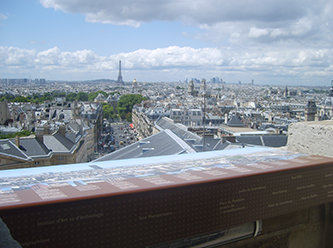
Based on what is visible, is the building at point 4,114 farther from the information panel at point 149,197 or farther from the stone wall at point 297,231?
the stone wall at point 297,231

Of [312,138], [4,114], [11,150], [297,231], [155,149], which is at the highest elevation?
[312,138]

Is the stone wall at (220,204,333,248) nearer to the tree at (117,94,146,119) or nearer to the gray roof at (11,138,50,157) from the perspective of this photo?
the gray roof at (11,138,50,157)

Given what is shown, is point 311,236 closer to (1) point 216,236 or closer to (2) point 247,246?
(2) point 247,246

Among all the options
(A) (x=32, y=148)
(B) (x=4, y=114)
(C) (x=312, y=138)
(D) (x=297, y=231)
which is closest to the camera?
(D) (x=297, y=231)

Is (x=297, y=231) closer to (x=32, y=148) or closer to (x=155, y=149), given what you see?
(x=155, y=149)

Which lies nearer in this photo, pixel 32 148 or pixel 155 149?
pixel 155 149

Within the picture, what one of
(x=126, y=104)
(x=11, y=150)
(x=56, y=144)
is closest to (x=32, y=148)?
(x=11, y=150)

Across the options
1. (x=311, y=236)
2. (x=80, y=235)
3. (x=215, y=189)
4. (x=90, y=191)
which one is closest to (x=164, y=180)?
(x=215, y=189)
